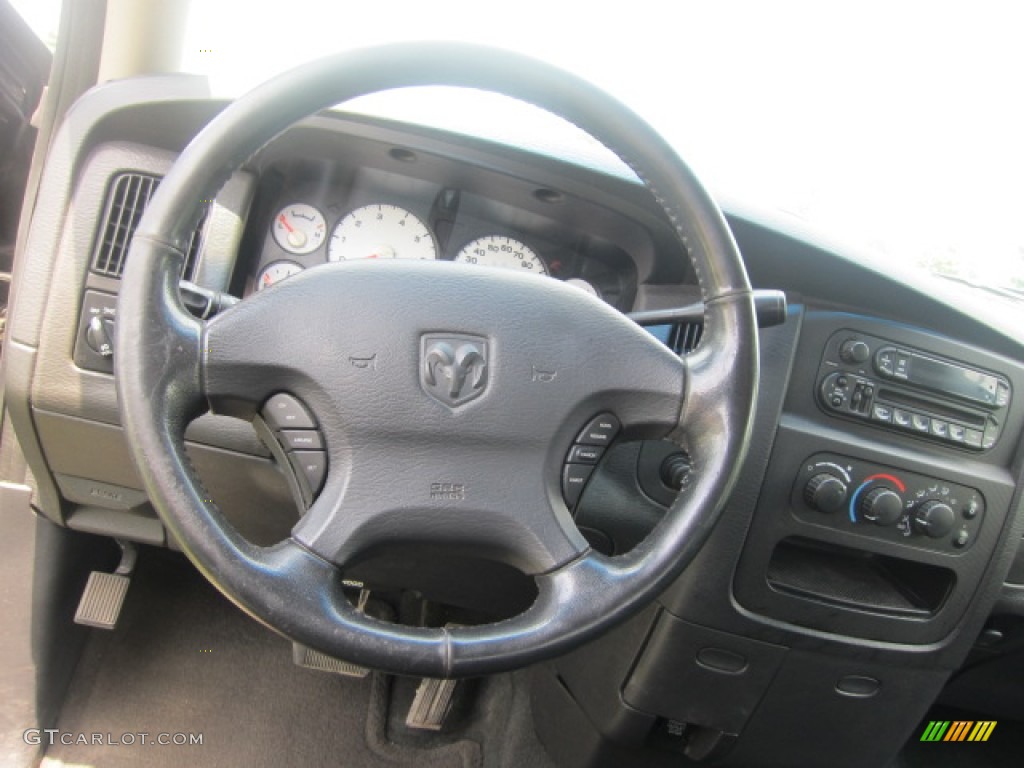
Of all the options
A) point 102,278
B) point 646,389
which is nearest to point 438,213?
point 102,278

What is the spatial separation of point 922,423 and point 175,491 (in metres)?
1.20

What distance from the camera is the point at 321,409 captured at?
2.73ft

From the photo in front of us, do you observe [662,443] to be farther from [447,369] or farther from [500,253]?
[447,369]

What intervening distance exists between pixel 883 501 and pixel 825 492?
0.11 metres

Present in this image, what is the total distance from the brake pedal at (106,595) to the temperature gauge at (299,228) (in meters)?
0.78

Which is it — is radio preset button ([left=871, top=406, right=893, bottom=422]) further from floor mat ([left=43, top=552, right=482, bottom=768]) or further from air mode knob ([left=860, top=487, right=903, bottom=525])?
floor mat ([left=43, top=552, right=482, bottom=768])

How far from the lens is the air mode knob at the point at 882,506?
4.22 feet

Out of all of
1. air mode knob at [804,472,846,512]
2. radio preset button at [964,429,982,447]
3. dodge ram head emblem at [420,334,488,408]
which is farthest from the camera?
radio preset button at [964,429,982,447]

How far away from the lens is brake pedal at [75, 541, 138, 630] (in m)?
1.57

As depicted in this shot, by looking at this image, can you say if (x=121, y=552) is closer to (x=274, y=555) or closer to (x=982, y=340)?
(x=274, y=555)

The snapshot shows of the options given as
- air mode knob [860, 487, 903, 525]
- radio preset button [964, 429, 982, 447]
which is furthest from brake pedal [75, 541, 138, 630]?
radio preset button [964, 429, 982, 447]

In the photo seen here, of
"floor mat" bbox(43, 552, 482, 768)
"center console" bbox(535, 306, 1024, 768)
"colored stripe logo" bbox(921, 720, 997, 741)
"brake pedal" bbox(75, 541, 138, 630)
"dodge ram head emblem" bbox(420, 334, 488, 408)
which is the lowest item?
"floor mat" bbox(43, 552, 482, 768)

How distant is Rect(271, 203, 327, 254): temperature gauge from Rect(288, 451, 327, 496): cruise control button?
2.02 ft

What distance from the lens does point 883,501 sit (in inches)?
50.6
